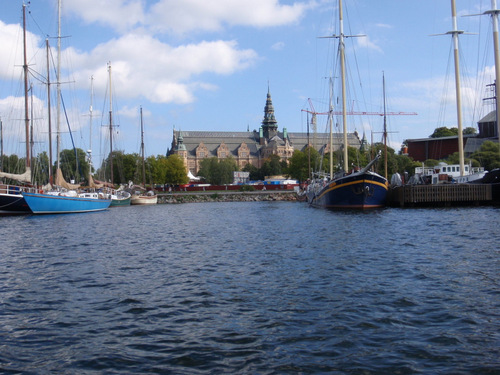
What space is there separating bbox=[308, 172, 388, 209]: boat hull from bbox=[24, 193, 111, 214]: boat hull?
2634cm

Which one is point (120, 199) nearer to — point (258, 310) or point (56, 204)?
point (56, 204)

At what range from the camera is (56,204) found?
158ft

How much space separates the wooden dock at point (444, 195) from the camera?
153ft

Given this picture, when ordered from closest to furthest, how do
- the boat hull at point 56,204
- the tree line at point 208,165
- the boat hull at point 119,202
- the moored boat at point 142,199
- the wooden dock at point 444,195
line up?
the boat hull at point 56,204 → the wooden dock at point 444,195 → the boat hull at point 119,202 → the moored boat at point 142,199 → the tree line at point 208,165

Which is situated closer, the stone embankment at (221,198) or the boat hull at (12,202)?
the boat hull at (12,202)

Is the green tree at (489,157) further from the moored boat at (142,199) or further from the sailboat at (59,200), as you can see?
the sailboat at (59,200)

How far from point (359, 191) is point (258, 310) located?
34.3 meters

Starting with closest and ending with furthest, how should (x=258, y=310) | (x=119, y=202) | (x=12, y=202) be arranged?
(x=258, y=310) → (x=12, y=202) → (x=119, y=202)

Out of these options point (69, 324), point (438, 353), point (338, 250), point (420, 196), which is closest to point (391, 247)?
point (338, 250)

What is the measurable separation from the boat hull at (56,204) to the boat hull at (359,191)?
86.4 ft

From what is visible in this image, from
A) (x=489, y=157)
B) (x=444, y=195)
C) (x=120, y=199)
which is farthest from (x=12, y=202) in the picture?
(x=489, y=157)

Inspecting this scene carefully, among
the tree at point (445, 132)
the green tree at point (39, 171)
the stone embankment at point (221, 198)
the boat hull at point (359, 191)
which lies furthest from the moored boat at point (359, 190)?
the tree at point (445, 132)

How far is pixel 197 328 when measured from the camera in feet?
32.0

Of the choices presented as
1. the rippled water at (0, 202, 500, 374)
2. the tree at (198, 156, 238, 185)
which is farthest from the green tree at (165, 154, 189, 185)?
the rippled water at (0, 202, 500, 374)
